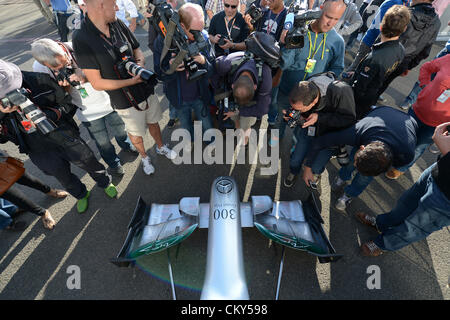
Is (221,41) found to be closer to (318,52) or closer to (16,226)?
(318,52)

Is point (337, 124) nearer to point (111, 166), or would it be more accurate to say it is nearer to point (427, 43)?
point (427, 43)

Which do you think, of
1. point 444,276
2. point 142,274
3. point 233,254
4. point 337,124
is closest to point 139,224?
point 142,274

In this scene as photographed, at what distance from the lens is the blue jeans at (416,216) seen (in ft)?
6.62

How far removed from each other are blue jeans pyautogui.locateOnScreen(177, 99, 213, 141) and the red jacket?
2962 millimetres

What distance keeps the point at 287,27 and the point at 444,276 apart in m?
3.61

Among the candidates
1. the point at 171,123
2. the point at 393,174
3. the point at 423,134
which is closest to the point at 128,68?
the point at 171,123

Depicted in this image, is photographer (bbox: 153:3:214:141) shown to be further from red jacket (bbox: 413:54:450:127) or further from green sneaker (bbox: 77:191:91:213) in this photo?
red jacket (bbox: 413:54:450:127)

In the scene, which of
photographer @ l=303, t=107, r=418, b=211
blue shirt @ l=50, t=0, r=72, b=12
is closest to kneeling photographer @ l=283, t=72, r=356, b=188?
photographer @ l=303, t=107, r=418, b=211

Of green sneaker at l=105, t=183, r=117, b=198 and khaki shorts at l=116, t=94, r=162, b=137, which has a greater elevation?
khaki shorts at l=116, t=94, r=162, b=137

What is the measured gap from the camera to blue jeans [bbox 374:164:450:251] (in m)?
2.02

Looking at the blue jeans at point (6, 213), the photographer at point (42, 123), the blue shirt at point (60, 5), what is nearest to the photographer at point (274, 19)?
the photographer at point (42, 123)

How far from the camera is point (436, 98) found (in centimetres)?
272

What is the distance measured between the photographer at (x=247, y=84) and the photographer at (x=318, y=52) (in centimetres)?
45

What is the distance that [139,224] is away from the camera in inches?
109
